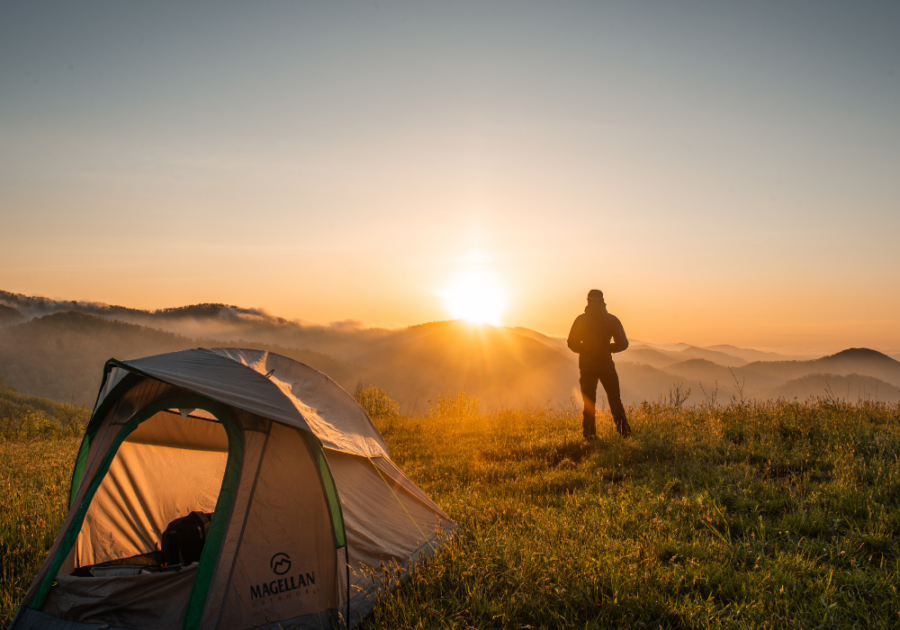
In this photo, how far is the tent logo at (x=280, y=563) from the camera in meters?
4.07

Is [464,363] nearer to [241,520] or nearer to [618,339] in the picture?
[618,339]

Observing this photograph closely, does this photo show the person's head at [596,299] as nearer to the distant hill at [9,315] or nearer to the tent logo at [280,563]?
the tent logo at [280,563]

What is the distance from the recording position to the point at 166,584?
4.25m

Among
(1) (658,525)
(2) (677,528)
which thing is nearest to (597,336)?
(2) (677,528)

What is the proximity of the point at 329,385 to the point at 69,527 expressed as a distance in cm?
262

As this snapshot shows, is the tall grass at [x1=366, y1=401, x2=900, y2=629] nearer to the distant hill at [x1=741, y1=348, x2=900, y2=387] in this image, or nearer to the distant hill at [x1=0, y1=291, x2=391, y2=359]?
the distant hill at [x1=741, y1=348, x2=900, y2=387]

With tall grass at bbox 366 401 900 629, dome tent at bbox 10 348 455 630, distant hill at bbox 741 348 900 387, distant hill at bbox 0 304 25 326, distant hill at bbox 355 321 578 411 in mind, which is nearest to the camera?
tall grass at bbox 366 401 900 629

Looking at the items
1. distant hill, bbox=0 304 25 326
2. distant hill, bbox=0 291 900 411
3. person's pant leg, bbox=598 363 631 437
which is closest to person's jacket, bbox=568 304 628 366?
person's pant leg, bbox=598 363 631 437

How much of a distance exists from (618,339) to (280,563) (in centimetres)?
714

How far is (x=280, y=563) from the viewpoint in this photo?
4.09m

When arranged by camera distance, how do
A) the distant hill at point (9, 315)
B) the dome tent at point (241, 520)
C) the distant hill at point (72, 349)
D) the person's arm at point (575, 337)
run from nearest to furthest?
1. the dome tent at point (241, 520)
2. the person's arm at point (575, 337)
3. the distant hill at point (72, 349)
4. the distant hill at point (9, 315)

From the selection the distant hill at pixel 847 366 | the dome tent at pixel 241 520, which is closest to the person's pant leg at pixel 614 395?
the dome tent at pixel 241 520

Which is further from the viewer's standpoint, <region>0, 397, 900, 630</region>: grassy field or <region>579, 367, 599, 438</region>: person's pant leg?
<region>579, 367, 599, 438</region>: person's pant leg

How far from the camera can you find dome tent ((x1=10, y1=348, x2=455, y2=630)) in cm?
400
